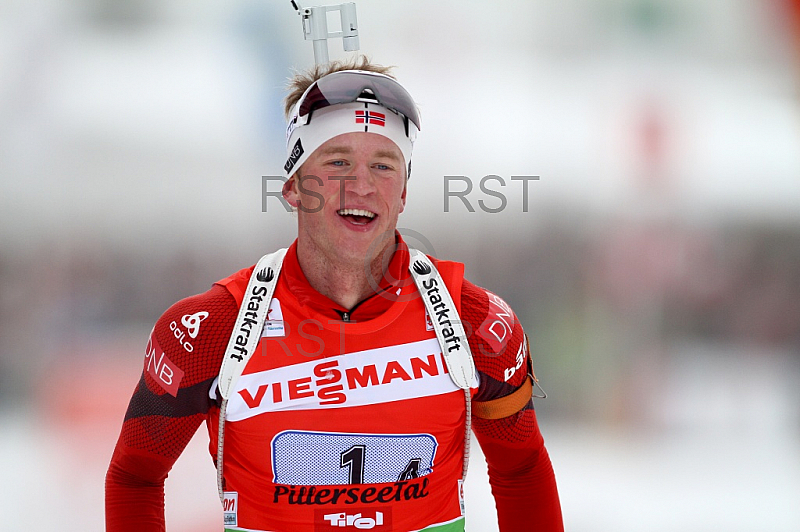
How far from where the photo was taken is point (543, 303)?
13.9 ft

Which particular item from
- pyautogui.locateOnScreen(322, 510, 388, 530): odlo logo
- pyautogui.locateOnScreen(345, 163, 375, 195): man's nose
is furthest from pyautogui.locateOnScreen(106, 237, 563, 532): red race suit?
pyautogui.locateOnScreen(345, 163, 375, 195): man's nose

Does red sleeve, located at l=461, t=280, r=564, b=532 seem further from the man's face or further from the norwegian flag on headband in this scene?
the norwegian flag on headband

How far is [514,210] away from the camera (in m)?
4.39

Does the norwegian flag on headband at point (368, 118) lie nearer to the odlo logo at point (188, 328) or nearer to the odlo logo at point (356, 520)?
the odlo logo at point (188, 328)

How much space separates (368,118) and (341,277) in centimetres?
37

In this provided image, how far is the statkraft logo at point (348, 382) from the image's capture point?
1.48m

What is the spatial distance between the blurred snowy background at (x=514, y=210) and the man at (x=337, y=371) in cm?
Answer: 186

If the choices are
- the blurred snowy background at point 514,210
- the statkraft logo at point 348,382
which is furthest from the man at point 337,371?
the blurred snowy background at point 514,210

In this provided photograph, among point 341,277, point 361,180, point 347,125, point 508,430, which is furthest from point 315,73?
point 508,430

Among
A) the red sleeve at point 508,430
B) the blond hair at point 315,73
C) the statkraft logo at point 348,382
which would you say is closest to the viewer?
the statkraft logo at point 348,382

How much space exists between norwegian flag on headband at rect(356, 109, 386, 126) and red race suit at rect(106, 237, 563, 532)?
0.36 meters

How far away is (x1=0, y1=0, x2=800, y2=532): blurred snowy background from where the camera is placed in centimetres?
379

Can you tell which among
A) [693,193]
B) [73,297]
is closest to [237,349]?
[73,297]

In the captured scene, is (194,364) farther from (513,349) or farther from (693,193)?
(693,193)
